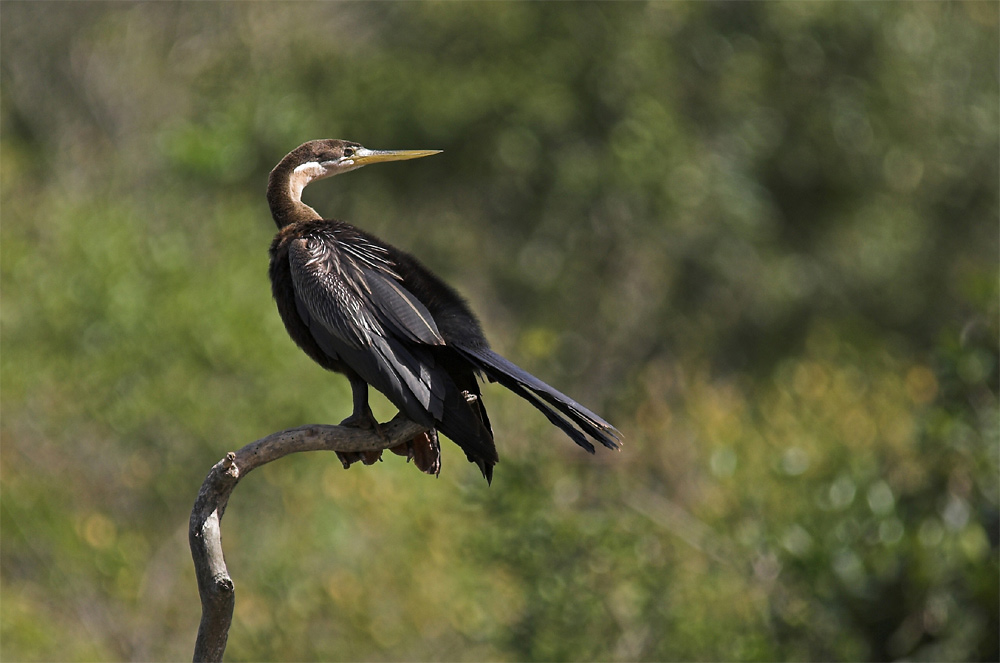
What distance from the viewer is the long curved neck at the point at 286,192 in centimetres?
393

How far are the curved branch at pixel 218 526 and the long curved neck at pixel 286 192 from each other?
1.13 m

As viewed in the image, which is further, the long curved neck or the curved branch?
the long curved neck

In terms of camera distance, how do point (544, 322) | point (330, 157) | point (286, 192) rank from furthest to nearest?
point (544, 322), point (330, 157), point (286, 192)

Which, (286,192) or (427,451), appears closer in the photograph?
(427,451)

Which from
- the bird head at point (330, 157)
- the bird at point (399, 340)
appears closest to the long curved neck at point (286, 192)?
the bird head at point (330, 157)

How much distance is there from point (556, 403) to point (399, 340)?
0.52m

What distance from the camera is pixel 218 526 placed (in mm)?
2633

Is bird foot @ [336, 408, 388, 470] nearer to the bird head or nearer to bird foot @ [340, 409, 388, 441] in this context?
bird foot @ [340, 409, 388, 441]

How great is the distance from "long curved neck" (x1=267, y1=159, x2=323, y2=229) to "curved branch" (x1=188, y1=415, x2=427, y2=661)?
1.13 metres

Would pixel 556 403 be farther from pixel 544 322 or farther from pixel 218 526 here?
pixel 544 322

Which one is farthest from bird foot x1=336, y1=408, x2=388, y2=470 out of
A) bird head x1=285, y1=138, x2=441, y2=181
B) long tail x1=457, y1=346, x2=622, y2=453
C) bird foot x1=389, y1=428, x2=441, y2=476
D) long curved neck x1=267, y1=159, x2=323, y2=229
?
bird head x1=285, y1=138, x2=441, y2=181

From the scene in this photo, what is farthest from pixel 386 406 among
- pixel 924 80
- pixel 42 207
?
pixel 924 80

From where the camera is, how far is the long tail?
300 cm

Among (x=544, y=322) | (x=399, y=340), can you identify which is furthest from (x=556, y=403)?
(x=544, y=322)
